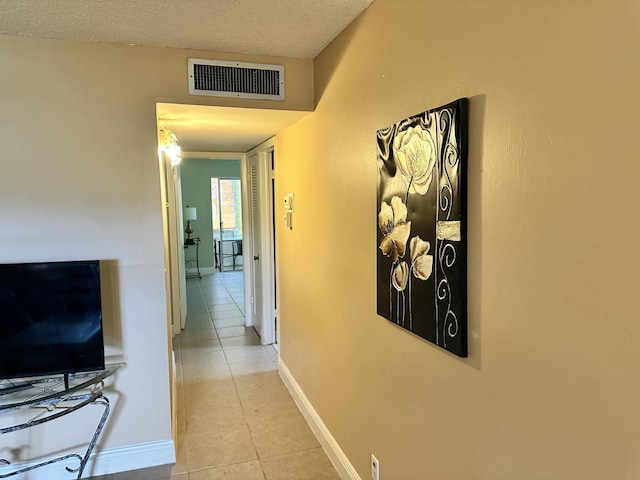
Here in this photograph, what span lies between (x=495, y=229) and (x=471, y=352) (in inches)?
→ 15.5

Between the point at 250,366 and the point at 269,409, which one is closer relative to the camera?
the point at 269,409

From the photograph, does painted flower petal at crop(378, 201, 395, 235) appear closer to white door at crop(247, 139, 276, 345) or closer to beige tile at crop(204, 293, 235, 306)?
white door at crop(247, 139, 276, 345)

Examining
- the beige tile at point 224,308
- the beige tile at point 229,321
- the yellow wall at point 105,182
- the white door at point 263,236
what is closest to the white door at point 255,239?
the white door at point 263,236

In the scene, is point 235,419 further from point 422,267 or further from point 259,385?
point 422,267

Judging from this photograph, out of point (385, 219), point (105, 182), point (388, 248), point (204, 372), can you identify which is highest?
point (105, 182)

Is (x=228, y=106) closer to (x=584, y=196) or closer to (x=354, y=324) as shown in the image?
(x=354, y=324)

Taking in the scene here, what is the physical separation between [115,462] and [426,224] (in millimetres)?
2243

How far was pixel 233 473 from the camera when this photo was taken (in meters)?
2.50

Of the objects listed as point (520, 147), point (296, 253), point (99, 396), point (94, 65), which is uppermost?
point (94, 65)

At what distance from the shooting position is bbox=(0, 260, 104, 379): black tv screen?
84.4 inches

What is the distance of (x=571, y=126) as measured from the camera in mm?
996

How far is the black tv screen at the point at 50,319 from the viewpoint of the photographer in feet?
7.03

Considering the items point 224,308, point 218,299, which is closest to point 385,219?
point 224,308

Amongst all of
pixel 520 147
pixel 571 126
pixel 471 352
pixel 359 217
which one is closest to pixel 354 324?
pixel 359 217
